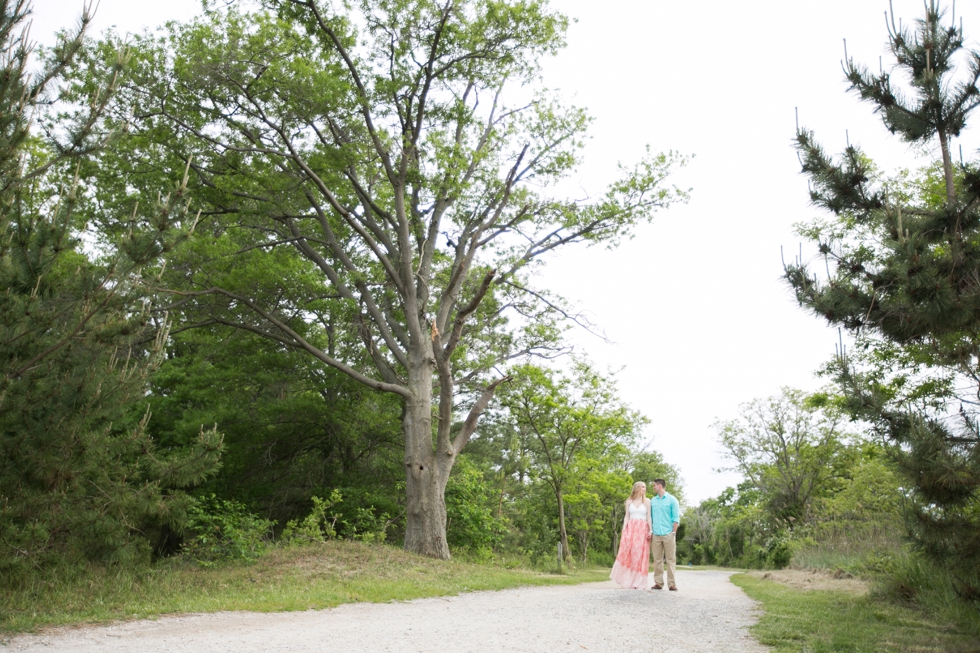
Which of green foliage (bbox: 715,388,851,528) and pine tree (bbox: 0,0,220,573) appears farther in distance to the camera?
green foliage (bbox: 715,388,851,528)

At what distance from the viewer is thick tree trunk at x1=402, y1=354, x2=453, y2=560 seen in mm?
14805

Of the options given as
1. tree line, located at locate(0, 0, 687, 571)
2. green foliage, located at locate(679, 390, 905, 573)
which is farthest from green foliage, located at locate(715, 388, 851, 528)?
tree line, located at locate(0, 0, 687, 571)

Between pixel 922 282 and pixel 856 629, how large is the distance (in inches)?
137

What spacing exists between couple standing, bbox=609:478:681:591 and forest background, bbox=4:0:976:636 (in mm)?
3266

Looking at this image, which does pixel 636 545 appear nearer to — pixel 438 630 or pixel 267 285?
pixel 438 630

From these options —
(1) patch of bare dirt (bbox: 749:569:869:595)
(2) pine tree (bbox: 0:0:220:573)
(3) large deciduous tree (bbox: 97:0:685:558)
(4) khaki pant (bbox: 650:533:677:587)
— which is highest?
(3) large deciduous tree (bbox: 97:0:685:558)

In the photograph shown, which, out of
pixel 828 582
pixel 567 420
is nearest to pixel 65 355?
pixel 828 582

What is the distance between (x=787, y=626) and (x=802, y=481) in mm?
38144

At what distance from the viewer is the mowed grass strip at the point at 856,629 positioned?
5.86 meters

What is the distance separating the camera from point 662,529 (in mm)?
11414

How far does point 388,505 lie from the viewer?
63.7 ft

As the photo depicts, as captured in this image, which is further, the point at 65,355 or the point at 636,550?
the point at 636,550

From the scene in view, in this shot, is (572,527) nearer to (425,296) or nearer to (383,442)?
(383,442)

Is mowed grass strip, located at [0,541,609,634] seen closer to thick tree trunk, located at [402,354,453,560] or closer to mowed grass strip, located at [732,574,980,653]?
thick tree trunk, located at [402,354,453,560]
